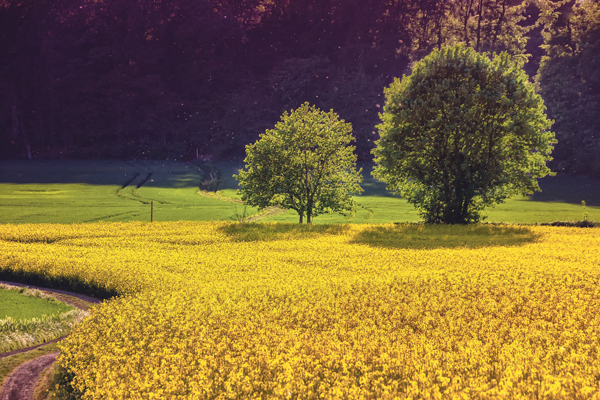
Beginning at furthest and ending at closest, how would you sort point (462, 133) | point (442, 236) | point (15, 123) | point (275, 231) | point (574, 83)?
point (15, 123) < point (574, 83) < point (462, 133) < point (275, 231) < point (442, 236)

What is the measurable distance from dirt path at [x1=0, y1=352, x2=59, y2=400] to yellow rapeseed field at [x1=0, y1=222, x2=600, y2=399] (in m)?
1.20

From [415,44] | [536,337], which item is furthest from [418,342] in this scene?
[415,44]

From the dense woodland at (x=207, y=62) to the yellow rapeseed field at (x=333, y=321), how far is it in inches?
2726

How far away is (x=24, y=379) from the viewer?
11.2m

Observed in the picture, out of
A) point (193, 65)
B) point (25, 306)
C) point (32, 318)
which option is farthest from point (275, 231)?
point (193, 65)

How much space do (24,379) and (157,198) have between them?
41281mm

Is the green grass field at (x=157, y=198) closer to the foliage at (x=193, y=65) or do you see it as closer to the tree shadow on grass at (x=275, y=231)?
the foliage at (x=193, y=65)

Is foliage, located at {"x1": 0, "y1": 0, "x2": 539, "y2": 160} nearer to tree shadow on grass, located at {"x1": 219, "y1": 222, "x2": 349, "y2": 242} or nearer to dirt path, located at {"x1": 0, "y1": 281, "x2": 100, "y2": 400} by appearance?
tree shadow on grass, located at {"x1": 219, "y1": 222, "x2": 349, "y2": 242}

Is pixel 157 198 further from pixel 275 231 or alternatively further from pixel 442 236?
pixel 442 236

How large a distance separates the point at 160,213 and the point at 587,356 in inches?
1507

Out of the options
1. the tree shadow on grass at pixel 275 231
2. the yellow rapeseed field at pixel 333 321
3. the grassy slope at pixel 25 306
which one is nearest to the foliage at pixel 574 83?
the tree shadow on grass at pixel 275 231

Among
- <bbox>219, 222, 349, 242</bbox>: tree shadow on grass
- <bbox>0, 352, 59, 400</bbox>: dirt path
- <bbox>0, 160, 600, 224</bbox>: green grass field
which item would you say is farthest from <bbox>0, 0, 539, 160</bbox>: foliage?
<bbox>0, 352, 59, 400</bbox>: dirt path

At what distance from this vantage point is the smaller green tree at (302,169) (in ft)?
105

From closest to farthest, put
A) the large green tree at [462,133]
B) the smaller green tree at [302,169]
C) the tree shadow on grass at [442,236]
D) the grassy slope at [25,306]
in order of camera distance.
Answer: the grassy slope at [25,306] < the tree shadow on grass at [442,236] < the large green tree at [462,133] < the smaller green tree at [302,169]
